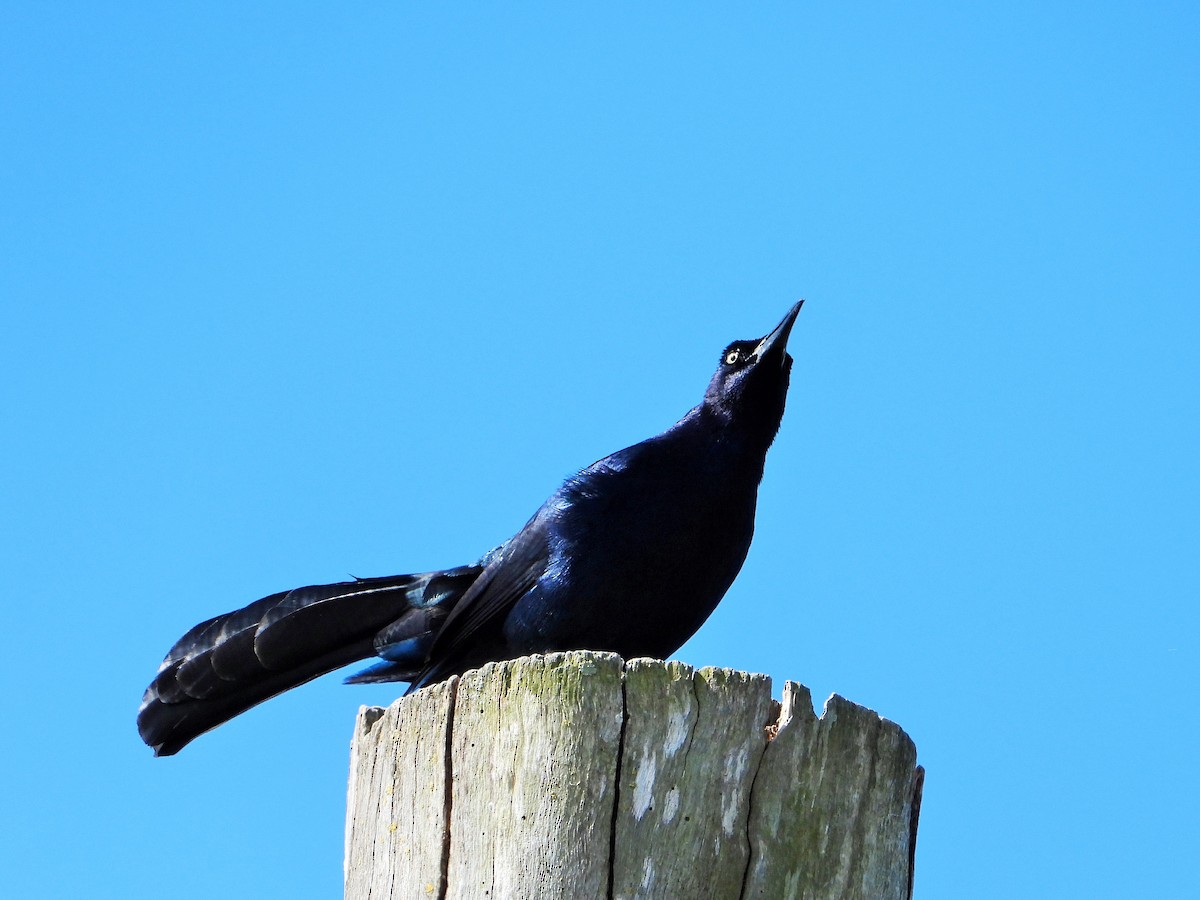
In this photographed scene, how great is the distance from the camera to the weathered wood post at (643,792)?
265cm

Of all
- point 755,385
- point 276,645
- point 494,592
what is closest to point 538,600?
point 494,592

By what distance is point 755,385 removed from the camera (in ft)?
17.6

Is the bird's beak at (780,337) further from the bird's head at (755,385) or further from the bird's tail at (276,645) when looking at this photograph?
the bird's tail at (276,645)

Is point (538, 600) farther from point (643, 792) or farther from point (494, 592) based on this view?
point (643, 792)

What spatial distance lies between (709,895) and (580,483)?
2.36m

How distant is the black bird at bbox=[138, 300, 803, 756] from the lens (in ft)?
14.8

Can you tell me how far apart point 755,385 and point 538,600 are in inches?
52.5

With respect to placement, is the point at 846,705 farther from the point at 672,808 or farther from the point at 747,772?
the point at 672,808

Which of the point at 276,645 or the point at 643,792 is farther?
the point at 276,645

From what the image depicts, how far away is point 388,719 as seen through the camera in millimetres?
3078

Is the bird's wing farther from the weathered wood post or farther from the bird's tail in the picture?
the weathered wood post

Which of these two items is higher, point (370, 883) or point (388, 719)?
point (388, 719)

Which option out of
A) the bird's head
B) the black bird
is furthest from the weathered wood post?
the bird's head

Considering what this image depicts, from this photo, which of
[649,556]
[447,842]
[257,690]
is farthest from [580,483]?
→ [447,842]
